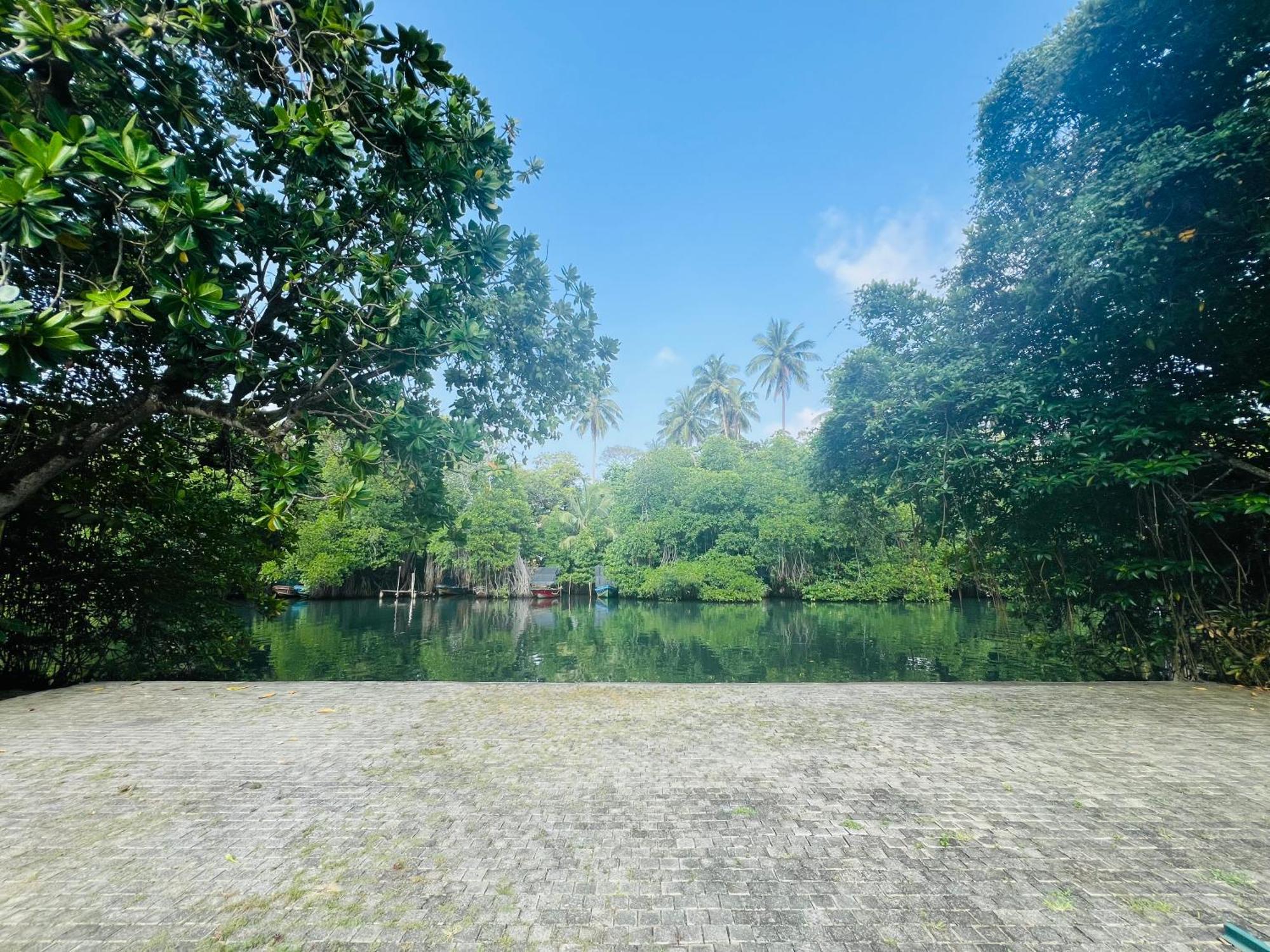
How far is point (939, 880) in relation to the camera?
2.22 m

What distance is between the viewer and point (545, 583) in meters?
33.0

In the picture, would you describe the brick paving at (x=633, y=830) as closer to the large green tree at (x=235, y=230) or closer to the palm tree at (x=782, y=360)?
the large green tree at (x=235, y=230)

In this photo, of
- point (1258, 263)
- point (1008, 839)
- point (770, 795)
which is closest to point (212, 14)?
point (770, 795)

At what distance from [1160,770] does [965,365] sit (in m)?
5.26

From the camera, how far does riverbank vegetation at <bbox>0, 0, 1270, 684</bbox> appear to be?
3680mm

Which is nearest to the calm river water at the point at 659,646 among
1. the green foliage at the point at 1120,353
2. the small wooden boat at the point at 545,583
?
the green foliage at the point at 1120,353

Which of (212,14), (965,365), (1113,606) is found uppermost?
(212,14)

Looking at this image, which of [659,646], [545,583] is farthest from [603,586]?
[659,646]

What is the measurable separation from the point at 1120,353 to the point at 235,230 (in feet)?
30.0

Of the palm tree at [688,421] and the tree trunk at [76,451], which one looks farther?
the palm tree at [688,421]

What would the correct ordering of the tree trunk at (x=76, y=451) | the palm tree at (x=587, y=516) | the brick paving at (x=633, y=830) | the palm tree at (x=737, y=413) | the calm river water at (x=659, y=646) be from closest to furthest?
the brick paving at (x=633, y=830), the tree trunk at (x=76, y=451), the calm river water at (x=659, y=646), the palm tree at (x=587, y=516), the palm tree at (x=737, y=413)

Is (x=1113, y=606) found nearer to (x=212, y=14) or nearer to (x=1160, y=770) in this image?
(x=1160, y=770)

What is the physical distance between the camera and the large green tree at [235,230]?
10.1 feet

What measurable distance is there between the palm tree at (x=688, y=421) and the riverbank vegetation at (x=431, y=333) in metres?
34.1
